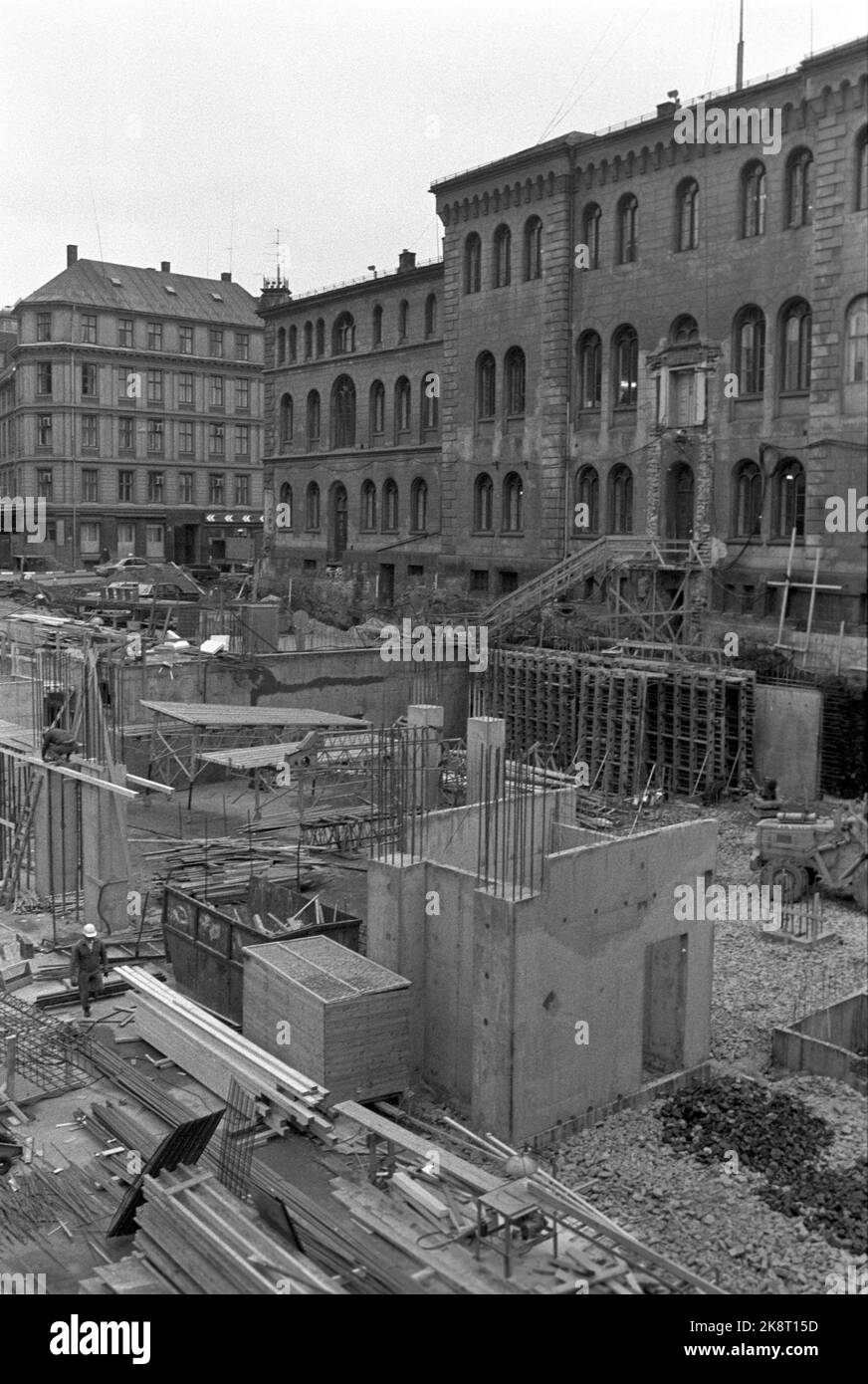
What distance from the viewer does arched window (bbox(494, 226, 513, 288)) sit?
41.7 meters

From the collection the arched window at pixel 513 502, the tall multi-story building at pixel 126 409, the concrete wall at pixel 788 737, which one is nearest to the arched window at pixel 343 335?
the tall multi-story building at pixel 126 409

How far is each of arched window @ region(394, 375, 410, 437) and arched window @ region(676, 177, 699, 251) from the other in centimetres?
1485

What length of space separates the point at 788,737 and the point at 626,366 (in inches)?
559

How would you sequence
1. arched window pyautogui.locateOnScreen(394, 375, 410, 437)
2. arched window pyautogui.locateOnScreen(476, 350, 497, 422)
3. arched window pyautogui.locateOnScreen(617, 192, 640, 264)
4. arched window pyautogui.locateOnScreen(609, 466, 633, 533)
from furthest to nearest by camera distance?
arched window pyautogui.locateOnScreen(394, 375, 410, 437), arched window pyautogui.locateOnScreen(476, 350, 497, 422), arched window pyautogui.locateOnScreen(609, 466, 633, 533), arched window pyautogui.locateOnScreen(617, 192, 640, 264)

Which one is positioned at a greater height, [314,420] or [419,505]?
[314,420]

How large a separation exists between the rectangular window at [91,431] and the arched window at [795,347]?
22.9m

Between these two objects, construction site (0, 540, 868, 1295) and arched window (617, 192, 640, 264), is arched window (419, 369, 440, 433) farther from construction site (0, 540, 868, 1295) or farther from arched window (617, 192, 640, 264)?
construction site (0, 540, 868, 1295)

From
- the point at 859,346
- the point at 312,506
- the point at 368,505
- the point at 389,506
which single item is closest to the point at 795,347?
the point at 859,346

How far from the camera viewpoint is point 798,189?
31.6m

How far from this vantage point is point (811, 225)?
31.3 m

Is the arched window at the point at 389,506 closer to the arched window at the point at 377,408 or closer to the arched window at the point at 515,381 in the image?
the arched window at the point at 377,408

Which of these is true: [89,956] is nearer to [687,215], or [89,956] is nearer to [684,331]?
[684,331]

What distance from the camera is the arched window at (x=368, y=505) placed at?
165 ft

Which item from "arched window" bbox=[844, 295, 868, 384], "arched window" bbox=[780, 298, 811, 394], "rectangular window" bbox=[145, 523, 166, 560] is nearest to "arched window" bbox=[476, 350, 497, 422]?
"arched window" bbox=[780, 298, 811, 394]
